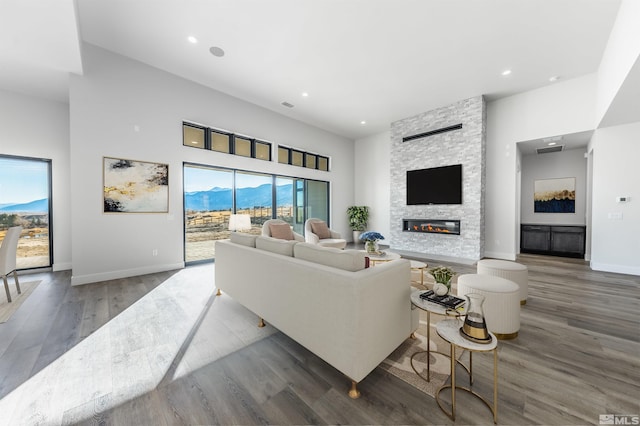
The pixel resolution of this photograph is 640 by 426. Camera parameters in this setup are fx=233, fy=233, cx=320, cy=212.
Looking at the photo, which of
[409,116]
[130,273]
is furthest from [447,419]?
[409,116]

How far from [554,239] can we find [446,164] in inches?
127

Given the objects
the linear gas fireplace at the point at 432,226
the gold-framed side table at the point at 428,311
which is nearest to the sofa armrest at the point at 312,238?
the linear gas fireplace at the point at 432,226

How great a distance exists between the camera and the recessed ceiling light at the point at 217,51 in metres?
3.73

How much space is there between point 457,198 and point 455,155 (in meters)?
1.06

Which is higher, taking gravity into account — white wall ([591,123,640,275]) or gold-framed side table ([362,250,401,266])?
white wall ([591,123,640,275])

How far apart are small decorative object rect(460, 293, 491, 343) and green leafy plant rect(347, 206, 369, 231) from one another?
6.60 metres

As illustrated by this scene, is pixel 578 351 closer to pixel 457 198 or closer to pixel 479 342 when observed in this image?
pixel 479 342

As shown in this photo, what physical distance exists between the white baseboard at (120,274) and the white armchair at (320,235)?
2.64 meters

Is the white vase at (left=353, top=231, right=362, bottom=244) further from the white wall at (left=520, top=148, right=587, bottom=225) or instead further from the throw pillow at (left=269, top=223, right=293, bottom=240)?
the white wall at (left=520, top=148, right=587, bottom=225)

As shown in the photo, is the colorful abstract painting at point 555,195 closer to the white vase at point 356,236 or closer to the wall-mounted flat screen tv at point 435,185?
the wall-mounted flat screen tv at point 435,185

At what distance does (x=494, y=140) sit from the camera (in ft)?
18.5

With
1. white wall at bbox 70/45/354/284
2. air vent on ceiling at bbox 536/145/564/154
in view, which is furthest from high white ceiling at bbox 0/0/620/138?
air vent on ceiling at bbox 536/145/564/154

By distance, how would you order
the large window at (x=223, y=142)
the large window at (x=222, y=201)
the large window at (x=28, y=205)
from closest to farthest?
the large window at (x=28, y=205) → the large window at (x=223, y=142) → the large window at (x=222, y=201)

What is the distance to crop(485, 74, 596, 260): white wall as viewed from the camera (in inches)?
182
